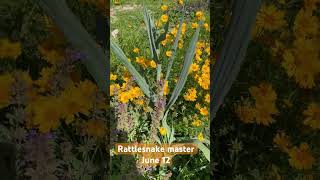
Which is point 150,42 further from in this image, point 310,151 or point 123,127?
point 310,151

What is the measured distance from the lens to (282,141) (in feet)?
6.66

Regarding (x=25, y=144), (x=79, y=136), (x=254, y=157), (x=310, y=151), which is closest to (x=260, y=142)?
(x=254, y=157)

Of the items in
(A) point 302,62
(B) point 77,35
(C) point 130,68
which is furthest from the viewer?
(A) point 302,62

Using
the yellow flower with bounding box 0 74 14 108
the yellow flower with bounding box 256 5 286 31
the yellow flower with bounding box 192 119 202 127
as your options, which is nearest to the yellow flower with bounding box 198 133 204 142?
the yellow flower with bounding box 192 119 202 127

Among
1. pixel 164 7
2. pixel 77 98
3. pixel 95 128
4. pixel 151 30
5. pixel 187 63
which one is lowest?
pixel 95 128

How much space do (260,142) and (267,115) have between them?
12cm

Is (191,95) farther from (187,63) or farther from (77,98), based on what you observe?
(77,98)

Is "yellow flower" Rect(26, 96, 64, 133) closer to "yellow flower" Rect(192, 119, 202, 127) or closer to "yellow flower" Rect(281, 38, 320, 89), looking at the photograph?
"yellow flower" Rect(192, 119, 202, 127)

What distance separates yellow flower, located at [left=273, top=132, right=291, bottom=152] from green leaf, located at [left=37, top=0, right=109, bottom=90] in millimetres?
745

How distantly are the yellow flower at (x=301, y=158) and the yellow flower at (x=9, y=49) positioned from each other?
110 cm

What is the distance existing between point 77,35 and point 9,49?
35cm

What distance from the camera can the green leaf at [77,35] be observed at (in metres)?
1.63

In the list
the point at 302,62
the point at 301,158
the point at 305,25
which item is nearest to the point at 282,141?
the point at 301,158

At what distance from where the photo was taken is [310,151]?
2.03 m
